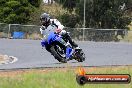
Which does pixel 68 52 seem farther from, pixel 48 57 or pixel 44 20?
pixel 48 57

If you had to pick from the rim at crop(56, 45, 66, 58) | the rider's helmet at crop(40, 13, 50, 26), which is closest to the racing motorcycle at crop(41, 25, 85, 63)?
the rim at crop(56, 45, 66, 58)

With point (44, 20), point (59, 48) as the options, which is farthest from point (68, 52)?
point (44, 20)

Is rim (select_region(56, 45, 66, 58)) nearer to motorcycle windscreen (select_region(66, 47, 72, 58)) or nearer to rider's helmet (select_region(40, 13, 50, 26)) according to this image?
motorcycle windscreen (select_region(66, 47, 72, 58))

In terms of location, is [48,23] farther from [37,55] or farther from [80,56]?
[37,55]

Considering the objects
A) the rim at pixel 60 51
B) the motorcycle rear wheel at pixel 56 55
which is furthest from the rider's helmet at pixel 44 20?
the rim at pixel 60 51

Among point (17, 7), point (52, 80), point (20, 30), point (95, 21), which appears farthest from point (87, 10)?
point (52, 80)

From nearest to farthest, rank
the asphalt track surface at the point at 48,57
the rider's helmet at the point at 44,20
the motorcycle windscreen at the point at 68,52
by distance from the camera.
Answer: the rider's helmet at the point at 44,20
the motorcycle windscreen at the point at 68,52
the asphalt track surface at the point at 48,57

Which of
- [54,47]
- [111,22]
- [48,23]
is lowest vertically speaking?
[111,22]

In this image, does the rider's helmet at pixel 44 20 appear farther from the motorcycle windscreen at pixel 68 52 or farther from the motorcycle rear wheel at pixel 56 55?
the motorcycle windscreen at pixel 68 52

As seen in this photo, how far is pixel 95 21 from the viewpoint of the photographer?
59.5 m

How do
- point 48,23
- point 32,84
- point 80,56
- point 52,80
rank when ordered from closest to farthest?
point 48,23
point 80,56
point 32,84
point 52,80

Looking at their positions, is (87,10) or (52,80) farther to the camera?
(87,10)

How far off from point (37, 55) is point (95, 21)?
110 feet

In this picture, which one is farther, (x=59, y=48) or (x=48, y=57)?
(x=48, y=57)
